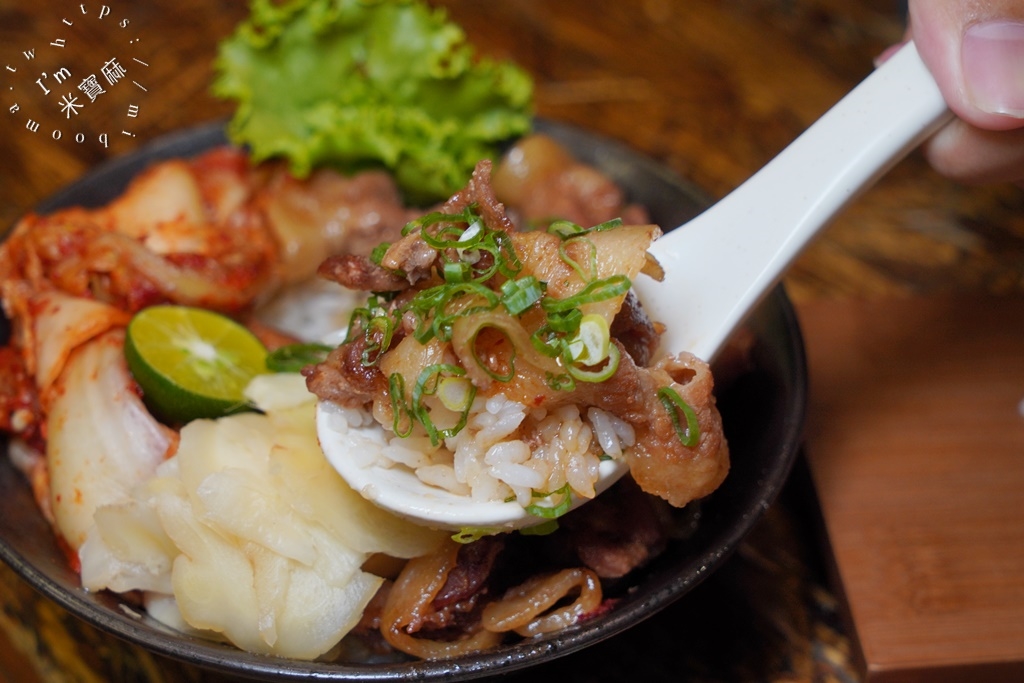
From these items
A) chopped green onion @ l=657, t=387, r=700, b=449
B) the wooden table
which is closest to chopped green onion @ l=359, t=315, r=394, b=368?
chopped green onion @ l=657, t=387, r=700, b=449

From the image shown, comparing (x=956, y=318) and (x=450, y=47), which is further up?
(x=450, y=47)

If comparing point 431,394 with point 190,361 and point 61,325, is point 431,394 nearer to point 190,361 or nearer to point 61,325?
point 190,361

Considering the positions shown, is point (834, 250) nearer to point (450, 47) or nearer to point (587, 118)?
point (587, 118)

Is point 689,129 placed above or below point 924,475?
above

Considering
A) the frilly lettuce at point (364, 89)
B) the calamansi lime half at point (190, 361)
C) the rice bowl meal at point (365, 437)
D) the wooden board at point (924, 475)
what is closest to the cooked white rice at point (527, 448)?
the rice bowl meal at point (365, 437)

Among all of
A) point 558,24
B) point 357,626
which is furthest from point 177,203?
point 558,24

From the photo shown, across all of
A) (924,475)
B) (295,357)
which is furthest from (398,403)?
(924,475)
